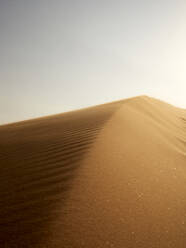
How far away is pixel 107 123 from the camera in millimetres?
4625

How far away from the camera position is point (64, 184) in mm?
2320

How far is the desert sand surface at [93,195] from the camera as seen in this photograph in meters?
1.69

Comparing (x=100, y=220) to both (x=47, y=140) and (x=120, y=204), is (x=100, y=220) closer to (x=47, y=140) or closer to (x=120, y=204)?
(x=120, y=204)

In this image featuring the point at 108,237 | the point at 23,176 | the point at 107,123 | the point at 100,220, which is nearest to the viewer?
the point at 108,237

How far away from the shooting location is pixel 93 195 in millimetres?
2137

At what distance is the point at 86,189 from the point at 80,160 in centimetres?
70

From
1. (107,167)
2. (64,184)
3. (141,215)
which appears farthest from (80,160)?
(141,215)

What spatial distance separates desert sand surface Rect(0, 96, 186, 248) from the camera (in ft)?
5.53

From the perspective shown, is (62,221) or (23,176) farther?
(23,176)

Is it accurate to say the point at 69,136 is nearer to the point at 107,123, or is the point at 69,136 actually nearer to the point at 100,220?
the point at 107,123

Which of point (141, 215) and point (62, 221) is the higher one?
point (62, 221)

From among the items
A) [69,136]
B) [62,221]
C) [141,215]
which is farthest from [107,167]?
[69,136]

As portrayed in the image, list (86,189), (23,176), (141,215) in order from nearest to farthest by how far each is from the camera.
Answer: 1. (141,215)
2. (86,189)
3. (23,176)

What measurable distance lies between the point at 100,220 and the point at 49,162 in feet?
4.67
